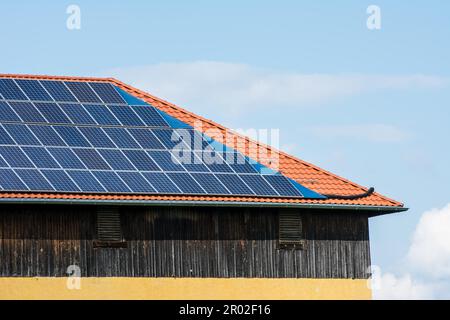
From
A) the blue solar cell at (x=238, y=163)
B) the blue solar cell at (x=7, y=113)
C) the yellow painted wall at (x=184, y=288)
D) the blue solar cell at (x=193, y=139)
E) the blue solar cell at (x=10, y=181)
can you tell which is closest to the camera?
the blue solar cell at (x=10, y=181)

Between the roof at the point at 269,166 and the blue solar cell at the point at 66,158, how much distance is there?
1.66m

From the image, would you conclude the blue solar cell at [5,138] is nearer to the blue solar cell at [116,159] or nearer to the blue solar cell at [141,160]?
the blue solar cell at [116,159]

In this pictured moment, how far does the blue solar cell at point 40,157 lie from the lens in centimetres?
3491

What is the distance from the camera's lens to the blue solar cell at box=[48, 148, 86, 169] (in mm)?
35312

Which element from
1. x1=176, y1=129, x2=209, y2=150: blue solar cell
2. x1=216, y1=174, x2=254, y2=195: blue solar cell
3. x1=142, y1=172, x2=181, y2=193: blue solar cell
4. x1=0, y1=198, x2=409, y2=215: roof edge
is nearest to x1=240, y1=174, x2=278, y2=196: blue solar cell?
x1=216, y1=174, x2=254, y2=195: blue solar cell

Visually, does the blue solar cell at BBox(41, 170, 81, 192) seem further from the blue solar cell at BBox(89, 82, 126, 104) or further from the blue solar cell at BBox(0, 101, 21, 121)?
the blue solar cell at BBox(89, 82, 126, 104)

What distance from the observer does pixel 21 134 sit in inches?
1425

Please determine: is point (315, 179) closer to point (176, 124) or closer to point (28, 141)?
point (176, 124)

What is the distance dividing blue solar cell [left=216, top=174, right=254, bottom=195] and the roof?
0.27 meters

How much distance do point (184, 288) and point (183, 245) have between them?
4.54 ft

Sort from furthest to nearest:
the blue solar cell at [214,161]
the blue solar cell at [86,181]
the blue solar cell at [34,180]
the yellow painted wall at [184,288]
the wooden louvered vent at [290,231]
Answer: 1. the blue solar cell at [214,161]
2. the wooden louvered vent at [290,231]
3. the blue solar cell at [86,181]
4. the yellow painted wall at [184,288]
5. the blue solar cell at [34,180]

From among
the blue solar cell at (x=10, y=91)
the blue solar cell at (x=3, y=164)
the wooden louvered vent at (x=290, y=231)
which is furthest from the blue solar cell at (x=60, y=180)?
the wooden louvered vent at (x=290, y=231)

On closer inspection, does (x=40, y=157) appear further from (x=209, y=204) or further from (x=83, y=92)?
(x=209, y=204)
